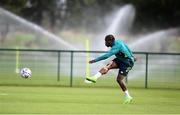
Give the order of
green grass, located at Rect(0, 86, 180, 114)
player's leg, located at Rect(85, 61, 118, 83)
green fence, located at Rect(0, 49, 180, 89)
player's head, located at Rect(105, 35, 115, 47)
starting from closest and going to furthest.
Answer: green grass, located at Rect(0, 86, 180, 114)
player's head, located at Rect(105, 35, 115, 47)
player's leg, located at Rect(85, 61, 118, 83)
green fence, located at Rect(0, 49, 180, 89)

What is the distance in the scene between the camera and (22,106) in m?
17.6

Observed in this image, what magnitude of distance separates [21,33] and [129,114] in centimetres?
5946

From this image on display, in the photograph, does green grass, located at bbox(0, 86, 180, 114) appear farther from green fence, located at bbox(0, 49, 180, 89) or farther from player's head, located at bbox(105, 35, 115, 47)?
green fence, located at bbox(0, 49, 180, 89)

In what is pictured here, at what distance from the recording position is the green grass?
17.0 m

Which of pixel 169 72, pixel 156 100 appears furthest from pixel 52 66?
pixel 156 100

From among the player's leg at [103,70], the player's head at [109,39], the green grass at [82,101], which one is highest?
the player's head at [109,39]

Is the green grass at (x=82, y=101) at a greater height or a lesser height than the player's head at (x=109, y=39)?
lesser

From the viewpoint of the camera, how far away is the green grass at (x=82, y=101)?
17000 millimetres

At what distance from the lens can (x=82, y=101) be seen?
19.8 meters

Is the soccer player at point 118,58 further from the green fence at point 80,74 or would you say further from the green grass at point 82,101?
the green fence at point 80,74

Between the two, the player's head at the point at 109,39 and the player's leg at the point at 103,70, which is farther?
the player's leg at the point at 103,70

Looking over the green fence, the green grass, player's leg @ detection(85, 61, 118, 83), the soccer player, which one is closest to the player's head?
the soccer player

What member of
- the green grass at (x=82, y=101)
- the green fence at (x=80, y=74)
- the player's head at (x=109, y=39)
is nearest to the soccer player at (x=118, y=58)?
the player's head at (x=109, y=39)

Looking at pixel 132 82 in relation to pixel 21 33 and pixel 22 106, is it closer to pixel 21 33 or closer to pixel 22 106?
pixel 22 106
